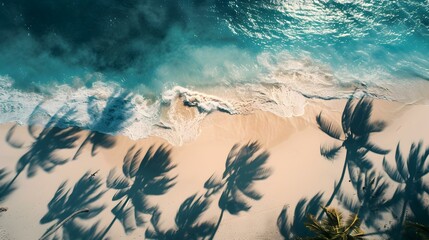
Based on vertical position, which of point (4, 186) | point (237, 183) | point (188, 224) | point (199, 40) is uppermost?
point (199, 40)

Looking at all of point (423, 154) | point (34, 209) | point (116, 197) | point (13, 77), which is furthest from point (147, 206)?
point (423, 154)

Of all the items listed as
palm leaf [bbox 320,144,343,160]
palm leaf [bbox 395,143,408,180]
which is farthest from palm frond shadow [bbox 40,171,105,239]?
palm leaf [bbox 395,143,408,180]

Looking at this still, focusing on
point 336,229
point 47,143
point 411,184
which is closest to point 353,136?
point 411,184

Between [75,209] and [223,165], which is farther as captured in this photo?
[223,165]

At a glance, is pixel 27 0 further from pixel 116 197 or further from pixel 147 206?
pixel 147 206

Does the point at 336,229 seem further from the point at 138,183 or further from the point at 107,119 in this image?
the point at 107,119

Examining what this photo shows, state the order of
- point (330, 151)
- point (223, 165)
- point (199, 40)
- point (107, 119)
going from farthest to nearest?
point (199, 40) → point (107, 119) → point (330, 151) → point (223, 165)
